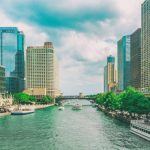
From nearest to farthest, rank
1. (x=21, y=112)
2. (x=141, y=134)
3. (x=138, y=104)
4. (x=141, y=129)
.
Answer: (x=141, y=134), (x=141, y=129), (x=138, y=104), (x=21, y=112)

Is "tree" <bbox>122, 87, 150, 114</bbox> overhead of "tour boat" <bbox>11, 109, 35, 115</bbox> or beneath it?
overhead

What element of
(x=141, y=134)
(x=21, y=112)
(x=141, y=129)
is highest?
(x=141, y=129)

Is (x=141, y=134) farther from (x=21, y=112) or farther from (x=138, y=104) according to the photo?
(x=21, y=112)

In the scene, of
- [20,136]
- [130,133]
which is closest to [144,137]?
[130,133]

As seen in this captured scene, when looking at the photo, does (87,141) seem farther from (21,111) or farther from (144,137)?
(21,111)

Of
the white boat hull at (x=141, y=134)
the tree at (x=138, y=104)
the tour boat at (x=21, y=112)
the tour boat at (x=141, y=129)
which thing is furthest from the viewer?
the tour boat at (x=21, y=112)

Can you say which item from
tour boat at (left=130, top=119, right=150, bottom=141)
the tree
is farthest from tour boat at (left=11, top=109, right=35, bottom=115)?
tour boat at (left=130, top=119, right=150, bottom=141)

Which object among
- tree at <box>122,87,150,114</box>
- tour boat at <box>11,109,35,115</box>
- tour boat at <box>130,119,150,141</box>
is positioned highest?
tree at <box>122,87,150,114</box>

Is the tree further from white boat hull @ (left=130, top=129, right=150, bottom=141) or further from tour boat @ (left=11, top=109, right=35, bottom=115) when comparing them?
tour boat @ (left=11, top=109, right=35, bottom=115)

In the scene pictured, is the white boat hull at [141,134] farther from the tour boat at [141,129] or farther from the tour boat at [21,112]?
the tour boat at [21,112]

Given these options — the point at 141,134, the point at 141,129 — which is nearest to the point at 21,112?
the point at 141,129

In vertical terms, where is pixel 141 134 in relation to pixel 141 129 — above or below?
below

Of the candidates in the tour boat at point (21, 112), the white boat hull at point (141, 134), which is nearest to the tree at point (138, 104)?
the white boat hull at point (141, 134)

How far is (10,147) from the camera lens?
78500mm
